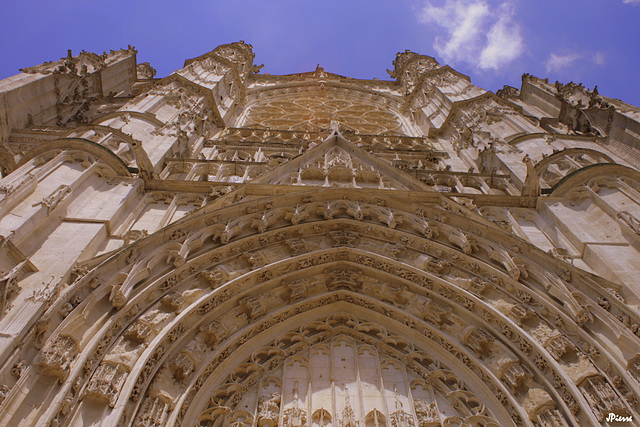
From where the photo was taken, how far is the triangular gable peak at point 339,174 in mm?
11609

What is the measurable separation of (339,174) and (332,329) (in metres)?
4.13

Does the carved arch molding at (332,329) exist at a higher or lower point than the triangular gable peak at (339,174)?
lower

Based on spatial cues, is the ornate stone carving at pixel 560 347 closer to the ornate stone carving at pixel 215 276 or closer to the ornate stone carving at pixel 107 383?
the ornate stone carving at pixel 215 276

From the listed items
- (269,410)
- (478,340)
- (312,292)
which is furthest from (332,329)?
(478,340)

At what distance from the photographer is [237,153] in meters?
16.1

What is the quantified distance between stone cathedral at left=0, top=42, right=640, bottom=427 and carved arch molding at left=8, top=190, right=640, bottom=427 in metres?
0.03

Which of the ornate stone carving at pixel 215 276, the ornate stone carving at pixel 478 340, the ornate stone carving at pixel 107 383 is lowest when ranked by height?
the ornate stone carving at pixel 107 383

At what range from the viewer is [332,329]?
9.02m

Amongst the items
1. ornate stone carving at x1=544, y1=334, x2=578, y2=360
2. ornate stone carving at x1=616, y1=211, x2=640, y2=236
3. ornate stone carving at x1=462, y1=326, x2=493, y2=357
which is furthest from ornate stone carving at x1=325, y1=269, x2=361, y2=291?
ornate stone carving at x1=616, y1=211, x2=640, y2=236

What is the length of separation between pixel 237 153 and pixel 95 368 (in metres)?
10.7

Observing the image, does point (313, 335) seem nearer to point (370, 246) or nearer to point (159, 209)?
point (370, 246)

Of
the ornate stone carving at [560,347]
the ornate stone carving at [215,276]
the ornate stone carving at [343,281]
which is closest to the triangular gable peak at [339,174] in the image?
the ornate stone carving at [343,281]

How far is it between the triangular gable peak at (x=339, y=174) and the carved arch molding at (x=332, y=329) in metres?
1.53

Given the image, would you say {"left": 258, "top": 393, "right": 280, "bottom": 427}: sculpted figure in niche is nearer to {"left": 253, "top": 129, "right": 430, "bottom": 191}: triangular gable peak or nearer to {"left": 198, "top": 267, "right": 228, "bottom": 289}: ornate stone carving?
{"left": 198, "top": 267, "right": 228, "bottom": 289}: ornate stone carving
